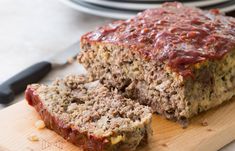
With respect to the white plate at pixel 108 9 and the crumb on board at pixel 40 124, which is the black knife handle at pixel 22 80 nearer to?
the crumb on board at pixel 40 124

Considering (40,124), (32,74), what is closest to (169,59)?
(40,124)

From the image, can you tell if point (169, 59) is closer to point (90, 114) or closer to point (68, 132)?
point (90, 114)

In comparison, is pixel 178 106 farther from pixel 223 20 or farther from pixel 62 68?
pixel 62 68

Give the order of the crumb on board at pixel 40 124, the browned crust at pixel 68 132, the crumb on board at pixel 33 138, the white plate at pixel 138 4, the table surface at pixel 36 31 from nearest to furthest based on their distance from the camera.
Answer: the browned crust at pixel 68 132 → the crumb on board at pixel 33 138 → the crumb on board at pixel 40 124 → the table surface at pixel 36 31 → the white plate at pixel 138 4

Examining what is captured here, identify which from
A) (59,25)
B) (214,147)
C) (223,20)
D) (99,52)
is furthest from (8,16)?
(214,147)

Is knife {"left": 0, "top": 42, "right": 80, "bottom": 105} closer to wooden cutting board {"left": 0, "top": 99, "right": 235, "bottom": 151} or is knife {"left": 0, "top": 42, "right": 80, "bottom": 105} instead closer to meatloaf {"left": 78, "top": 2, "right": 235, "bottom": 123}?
wooden cutting board {"left": 0, "top": 99, "right": 235, "bottom": 151}

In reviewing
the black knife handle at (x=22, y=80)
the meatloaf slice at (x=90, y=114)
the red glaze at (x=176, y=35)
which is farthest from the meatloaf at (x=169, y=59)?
the black knife handle at (x=22, y=80)
